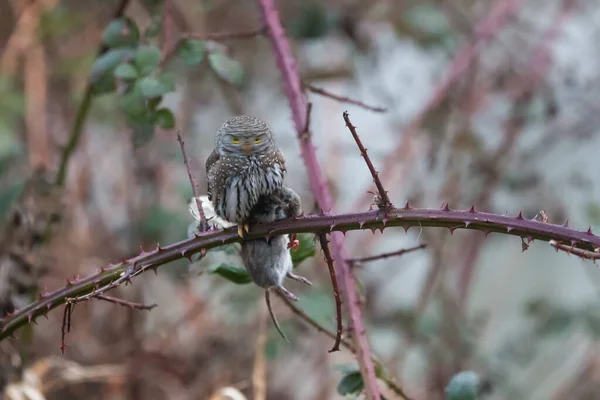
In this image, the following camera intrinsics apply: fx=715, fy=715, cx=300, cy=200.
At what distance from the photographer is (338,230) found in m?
0.79

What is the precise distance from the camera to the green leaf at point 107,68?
122cm

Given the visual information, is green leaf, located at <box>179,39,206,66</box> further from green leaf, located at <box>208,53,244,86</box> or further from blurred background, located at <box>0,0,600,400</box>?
blurred background, located at <box>0,0,600,400</box>

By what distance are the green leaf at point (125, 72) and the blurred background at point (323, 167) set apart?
1.63 ft

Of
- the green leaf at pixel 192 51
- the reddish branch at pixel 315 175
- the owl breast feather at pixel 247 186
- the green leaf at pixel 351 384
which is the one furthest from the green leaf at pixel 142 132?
the green leaf at pixel 351 384

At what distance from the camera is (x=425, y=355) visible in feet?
7.70

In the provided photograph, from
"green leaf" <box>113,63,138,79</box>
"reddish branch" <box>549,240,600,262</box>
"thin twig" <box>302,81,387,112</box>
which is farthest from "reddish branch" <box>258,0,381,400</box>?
"reddish branch" <box>549,240,600,262</box>

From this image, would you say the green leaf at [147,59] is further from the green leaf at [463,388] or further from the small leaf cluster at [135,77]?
the green leaf at [463,388]

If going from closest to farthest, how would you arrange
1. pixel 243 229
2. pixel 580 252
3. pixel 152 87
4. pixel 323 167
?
pixel 580 252
pixel 243 229
pixel 152 87
pixel 323 167

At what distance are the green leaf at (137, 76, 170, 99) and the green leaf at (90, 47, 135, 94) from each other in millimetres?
90

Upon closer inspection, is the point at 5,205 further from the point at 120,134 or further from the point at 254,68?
the point at 254,68

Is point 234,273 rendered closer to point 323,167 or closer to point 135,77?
point 135,77

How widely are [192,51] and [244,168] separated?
40cm

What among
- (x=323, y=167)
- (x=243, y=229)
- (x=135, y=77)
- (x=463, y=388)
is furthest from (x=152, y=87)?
(x=323, y=167)

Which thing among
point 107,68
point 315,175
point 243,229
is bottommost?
point 243,229
